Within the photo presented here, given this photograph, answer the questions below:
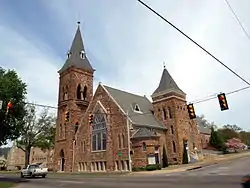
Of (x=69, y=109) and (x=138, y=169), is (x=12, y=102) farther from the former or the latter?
(x=69, y=109)

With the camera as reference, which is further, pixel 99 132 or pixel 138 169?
pixel 99 132

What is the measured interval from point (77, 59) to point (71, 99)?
365 inches

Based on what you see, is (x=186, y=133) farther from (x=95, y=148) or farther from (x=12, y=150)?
(x=12, y=150)

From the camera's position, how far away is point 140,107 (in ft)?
157

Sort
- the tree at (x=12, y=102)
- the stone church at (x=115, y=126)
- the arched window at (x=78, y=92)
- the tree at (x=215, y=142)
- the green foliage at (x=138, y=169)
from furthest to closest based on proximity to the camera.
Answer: the tree at (x=215, y=142) → the arched window at (x=78, y=92) → the stone church at (x=115, y=126) → the green foliage at (x=138, y=169) → the tree at (x=12, y=102)

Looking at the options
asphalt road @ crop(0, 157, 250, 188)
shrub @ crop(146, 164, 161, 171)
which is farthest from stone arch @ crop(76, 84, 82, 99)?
asphalt road @ crop(0, 157, 250, 188)

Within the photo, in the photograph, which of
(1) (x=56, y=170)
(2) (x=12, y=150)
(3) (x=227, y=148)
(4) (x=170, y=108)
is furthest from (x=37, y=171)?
(2) (x=12, y=150)

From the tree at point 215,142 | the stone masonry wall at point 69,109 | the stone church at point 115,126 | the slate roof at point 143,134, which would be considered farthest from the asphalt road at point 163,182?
the tree at point 215,142

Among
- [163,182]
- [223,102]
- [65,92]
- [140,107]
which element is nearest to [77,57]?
[65,92]

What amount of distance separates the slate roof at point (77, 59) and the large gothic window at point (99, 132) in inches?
519

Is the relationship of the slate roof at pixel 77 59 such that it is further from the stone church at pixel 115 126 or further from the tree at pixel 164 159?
the tree at pixel 164 159

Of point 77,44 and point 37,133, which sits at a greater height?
point 77,44

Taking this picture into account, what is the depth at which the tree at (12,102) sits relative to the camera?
1182 inches

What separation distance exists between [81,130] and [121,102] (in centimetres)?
964
